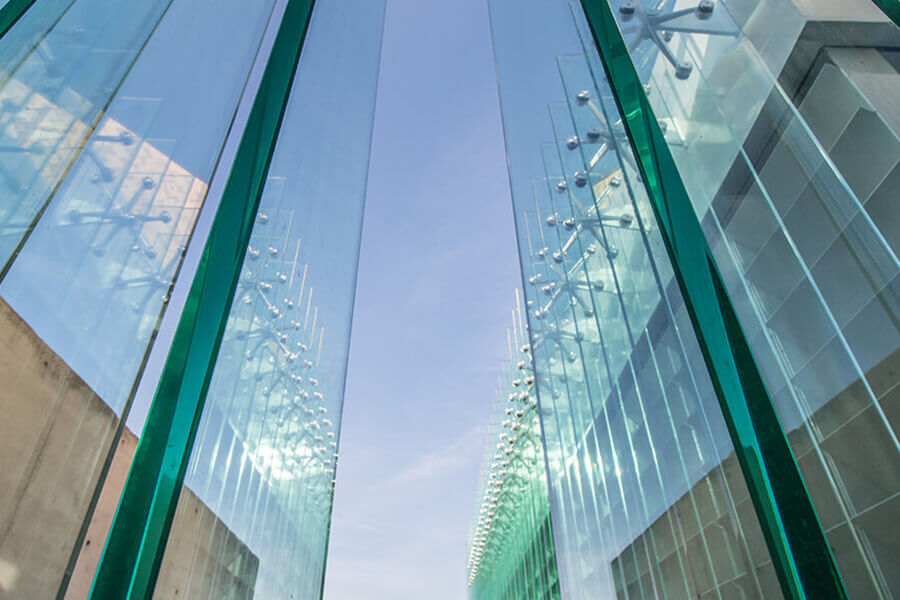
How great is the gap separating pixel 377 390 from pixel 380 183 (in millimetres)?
6586

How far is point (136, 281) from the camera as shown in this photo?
230 centimetres

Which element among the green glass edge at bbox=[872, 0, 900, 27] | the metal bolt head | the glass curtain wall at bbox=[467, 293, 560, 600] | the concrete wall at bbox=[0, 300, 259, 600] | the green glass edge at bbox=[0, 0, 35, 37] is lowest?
the concrete wall at bbox=[0, 300, 259, 600]

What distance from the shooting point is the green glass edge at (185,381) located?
1962mm

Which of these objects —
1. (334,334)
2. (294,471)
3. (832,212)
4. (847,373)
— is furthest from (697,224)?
(334,334)

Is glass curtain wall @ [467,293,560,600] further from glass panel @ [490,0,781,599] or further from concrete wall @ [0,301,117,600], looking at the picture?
concrete wall @ [0,301,117,600]

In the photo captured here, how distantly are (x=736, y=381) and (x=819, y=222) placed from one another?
60 cm

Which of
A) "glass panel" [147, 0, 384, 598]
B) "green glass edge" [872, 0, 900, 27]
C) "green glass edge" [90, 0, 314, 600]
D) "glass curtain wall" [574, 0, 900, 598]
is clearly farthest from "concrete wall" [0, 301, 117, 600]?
"green glass edge" [872, 0, 900, 27]

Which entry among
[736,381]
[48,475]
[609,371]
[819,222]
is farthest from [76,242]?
[609,371]

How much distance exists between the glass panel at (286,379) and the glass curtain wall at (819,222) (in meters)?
2.33

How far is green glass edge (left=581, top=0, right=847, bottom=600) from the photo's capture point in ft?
5.36

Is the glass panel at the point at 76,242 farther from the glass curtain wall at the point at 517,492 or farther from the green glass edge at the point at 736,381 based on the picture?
the glass curtain wall at the point at 517,492

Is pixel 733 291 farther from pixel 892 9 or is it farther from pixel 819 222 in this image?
pixel 892 9

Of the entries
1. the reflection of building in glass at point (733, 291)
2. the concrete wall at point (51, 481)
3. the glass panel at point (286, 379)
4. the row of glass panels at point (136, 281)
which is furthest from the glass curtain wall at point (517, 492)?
the concrete wall at point (51, 481)

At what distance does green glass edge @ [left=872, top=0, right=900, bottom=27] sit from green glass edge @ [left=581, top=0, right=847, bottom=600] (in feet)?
2.81
